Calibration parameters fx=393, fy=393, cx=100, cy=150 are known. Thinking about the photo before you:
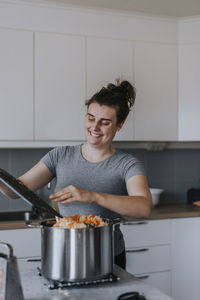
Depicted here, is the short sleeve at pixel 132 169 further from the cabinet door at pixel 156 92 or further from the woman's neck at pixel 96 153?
the cabinet door at pixel 156 92

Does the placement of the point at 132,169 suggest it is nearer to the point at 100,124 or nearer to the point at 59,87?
the point at 100,124

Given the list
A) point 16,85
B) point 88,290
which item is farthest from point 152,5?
point 88,290

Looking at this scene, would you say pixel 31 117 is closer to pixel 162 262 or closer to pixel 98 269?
pixel 162 262

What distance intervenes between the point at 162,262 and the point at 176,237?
8.1 inches

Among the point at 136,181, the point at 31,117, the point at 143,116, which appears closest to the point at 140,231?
the point at 143,116

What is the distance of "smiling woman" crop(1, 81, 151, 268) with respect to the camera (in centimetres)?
162

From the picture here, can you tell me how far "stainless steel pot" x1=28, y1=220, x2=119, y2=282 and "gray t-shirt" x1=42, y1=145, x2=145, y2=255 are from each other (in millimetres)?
408

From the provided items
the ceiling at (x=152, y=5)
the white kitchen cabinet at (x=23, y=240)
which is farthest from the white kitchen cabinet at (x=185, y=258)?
the ceiling at (x=152, y=5)

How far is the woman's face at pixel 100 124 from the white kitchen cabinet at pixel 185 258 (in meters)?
1.40

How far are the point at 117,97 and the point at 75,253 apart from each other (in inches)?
30.3

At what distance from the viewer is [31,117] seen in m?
2.72

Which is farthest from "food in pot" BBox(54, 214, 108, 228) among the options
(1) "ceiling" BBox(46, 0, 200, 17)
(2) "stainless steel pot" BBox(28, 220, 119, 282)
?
(1) "ceiling" BBox(46, 0, 200, 17)

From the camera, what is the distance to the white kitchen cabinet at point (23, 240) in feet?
8.03

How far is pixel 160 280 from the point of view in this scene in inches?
111
